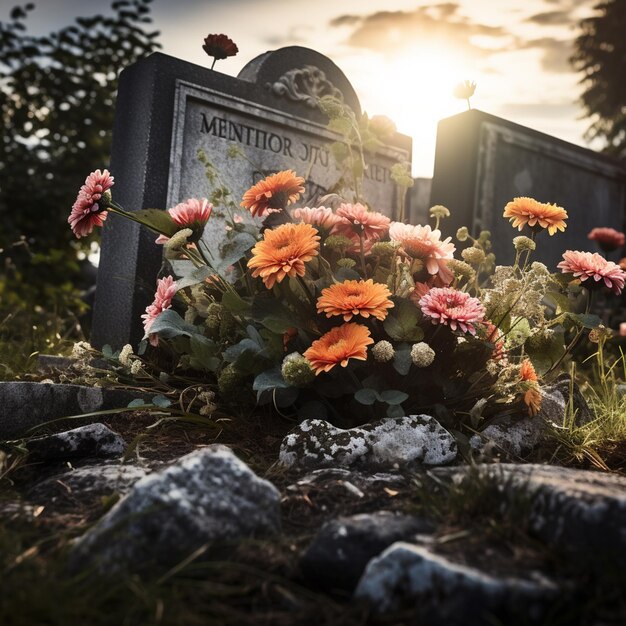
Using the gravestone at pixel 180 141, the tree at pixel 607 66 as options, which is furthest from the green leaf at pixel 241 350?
the tree at pixel 607 66

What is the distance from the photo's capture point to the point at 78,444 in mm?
2443

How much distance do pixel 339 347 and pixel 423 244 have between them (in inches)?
21.5

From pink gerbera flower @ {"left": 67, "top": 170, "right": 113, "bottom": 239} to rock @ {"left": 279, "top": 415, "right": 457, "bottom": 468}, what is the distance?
110 centimetres

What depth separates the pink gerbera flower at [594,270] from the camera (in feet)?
8.71

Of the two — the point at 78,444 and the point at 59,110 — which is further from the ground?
the point at 59,110

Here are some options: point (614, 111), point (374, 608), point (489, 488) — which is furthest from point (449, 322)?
point (614, 111)

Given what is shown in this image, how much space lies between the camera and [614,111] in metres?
16.6

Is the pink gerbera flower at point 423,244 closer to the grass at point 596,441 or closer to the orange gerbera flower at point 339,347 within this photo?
the orange gerbera flower at point 339,347

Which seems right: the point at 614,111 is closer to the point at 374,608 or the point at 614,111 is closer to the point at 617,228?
the point at 617,228

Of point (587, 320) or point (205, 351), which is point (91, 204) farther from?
point (587, 320)

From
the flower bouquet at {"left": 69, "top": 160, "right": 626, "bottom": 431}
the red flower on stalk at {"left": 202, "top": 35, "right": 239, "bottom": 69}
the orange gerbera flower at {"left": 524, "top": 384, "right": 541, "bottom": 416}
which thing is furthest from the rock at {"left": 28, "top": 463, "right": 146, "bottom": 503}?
the red flower on stalk at {"left": 202, "top": 35, "right": 239, "bottom": 69}

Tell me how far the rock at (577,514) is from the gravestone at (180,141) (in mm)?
2353

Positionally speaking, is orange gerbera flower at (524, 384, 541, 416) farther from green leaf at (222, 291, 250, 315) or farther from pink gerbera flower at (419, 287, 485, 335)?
green leaf at (222, 291, 250, 315)

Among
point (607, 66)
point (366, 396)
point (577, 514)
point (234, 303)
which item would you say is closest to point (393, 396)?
point (366, 396)
